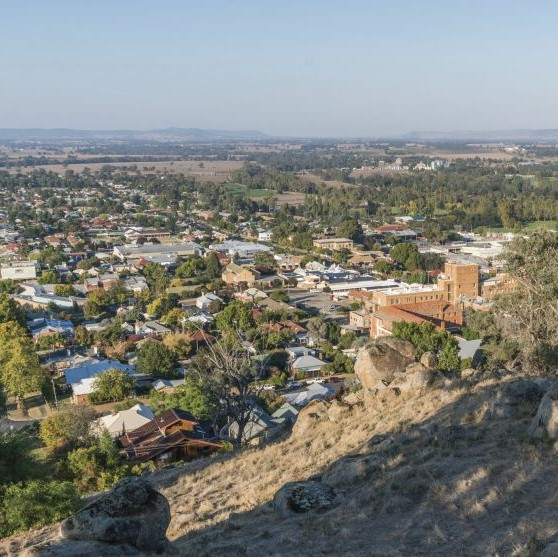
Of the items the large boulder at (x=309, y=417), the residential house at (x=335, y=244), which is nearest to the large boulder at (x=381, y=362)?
the large boulder at (x=309, y=417)

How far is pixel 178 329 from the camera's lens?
3419 centimetres

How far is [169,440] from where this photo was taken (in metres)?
19.2

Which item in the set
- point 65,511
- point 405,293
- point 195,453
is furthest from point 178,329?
point 65,511

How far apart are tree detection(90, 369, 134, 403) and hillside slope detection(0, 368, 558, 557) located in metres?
13.0

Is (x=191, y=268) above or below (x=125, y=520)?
below

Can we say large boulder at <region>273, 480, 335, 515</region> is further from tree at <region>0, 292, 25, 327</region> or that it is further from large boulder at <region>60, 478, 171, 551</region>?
tree at <region>0, 292, 25, 327</region>

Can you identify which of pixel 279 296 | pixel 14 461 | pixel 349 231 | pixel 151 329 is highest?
pixel 14 461

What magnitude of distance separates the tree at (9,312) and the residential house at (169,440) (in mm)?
14615

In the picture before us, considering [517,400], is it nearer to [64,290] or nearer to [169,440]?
[169,440]

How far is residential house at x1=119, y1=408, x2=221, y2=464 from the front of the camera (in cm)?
1870

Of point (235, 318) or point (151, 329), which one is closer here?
point (235, 318)

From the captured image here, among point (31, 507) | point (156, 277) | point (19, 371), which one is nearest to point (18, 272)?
point (156, 277)

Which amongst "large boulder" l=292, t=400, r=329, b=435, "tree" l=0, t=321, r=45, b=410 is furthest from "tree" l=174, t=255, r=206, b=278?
"large boulder" l=292, t=400, r=329, b=435

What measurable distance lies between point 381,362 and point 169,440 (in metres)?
7.59
